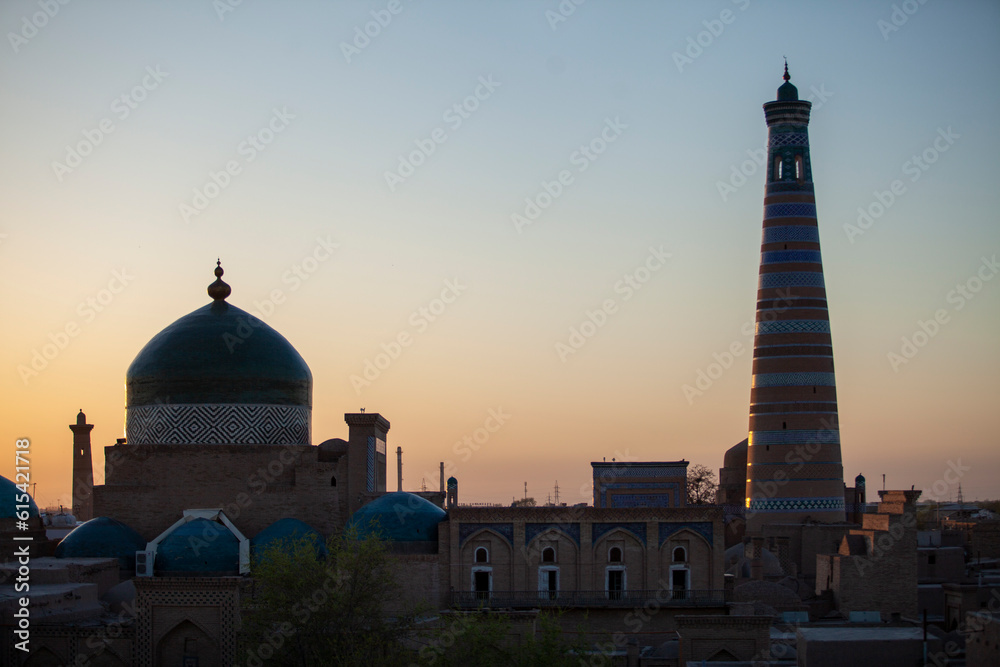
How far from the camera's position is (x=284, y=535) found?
83.5ft

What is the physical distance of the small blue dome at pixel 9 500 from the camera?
28.4 meters

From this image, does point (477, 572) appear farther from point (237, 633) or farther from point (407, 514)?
point (237, 633)

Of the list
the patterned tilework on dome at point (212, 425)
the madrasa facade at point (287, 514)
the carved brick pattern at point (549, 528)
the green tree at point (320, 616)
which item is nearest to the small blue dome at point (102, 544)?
the madrasa facade at point (287, 514)

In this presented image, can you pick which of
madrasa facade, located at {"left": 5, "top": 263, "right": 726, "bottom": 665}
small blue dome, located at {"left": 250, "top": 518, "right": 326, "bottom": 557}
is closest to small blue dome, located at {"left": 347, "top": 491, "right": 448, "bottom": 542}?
madrasa facade, located at {"left": 5, "top": 263, "right": 726, "bottom": 665}

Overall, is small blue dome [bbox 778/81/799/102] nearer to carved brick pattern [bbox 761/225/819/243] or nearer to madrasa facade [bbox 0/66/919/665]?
carved brick pattern [bbox 761/225/819/243]

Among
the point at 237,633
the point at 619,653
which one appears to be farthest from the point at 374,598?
the point at 619,653

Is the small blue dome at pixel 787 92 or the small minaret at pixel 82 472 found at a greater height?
the small blue dome at pixel 787 92

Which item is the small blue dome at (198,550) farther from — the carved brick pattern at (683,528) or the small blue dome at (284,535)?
the carved brick pattern at (683,528)

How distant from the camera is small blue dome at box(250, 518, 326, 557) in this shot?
82.2 ft

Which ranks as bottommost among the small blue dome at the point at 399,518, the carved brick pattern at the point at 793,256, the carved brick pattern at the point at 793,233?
the small blue dome at the point at 399,518

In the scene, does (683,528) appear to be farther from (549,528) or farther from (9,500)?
(9,500)

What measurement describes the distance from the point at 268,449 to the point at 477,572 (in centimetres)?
485

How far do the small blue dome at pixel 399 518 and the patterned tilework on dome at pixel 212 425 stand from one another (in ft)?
9.62

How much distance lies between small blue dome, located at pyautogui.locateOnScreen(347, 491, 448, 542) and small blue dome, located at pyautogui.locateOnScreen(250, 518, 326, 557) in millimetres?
731
